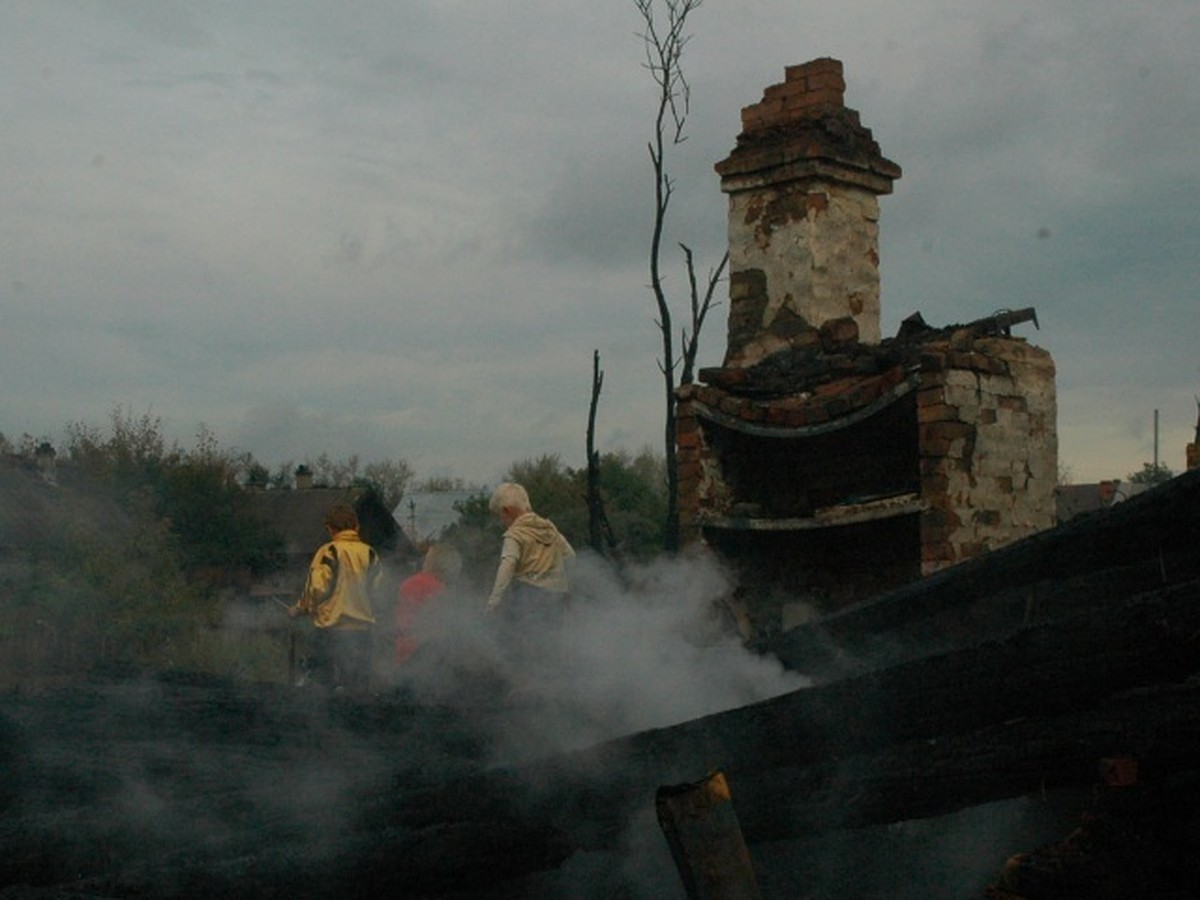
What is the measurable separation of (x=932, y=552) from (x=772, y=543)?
1.35m

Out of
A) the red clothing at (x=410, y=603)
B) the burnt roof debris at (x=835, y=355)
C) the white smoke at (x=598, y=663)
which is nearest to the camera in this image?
the white smoke at (x=598, y=663)

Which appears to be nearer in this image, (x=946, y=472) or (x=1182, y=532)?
(x=1182, y=532)

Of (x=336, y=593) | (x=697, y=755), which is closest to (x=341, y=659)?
Answer: (x=336, y=593)

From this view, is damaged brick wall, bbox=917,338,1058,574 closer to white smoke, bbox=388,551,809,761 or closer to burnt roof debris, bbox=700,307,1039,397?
burnt roof debris, bbox=700,307,1039,397

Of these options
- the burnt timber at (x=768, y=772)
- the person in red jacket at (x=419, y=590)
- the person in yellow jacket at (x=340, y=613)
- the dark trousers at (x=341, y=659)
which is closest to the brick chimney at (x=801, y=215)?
the person in red jacket at (x=419, y=590)

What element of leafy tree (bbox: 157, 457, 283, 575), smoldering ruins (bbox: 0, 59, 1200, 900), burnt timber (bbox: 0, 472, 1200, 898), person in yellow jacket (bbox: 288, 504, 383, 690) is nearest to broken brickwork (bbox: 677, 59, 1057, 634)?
smoldering ruins (bbox: 0, 59, 1200, 900)

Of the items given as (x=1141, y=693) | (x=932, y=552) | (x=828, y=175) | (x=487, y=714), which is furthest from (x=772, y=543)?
(x=1141, y=693)

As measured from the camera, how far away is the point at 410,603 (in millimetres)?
7965

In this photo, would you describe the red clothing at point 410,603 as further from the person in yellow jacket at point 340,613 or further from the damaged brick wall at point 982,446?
the damaged brick wall at point 982,446

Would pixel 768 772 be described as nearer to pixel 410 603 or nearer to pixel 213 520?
pixel 410 603

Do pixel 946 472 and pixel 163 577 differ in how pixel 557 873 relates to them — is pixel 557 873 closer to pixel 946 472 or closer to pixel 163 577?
pixel 946 472

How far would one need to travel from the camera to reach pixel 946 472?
8359mm

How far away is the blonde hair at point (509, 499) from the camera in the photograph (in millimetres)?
7531

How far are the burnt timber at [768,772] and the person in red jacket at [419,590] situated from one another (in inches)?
130
